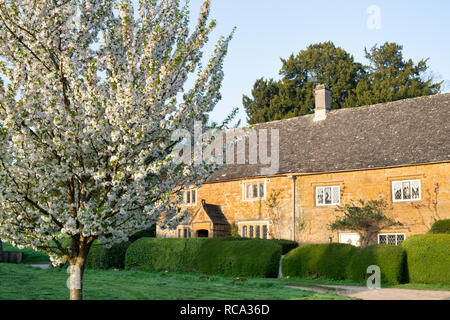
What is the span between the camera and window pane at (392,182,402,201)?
26.4 meters

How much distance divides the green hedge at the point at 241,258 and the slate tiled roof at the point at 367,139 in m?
7.07

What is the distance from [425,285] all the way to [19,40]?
52.3 ft

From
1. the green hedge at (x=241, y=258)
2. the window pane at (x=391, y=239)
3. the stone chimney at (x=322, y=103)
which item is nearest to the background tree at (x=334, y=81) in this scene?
the stone chimney at (x=322, y=103)

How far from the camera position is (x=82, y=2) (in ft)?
34.8

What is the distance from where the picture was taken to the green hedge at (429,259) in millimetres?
18938

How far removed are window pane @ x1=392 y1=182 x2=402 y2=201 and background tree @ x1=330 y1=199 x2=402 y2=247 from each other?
66 centimetres

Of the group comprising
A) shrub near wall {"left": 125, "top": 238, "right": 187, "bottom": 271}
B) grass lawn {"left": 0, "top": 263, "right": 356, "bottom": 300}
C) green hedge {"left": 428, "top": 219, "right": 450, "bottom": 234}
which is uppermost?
green hedge {"left": 428, "top": 219, "right": 450, "bottom": 234}

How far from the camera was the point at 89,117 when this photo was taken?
952 centimetres

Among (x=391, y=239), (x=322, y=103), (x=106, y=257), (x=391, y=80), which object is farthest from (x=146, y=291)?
(x=391, y=80)

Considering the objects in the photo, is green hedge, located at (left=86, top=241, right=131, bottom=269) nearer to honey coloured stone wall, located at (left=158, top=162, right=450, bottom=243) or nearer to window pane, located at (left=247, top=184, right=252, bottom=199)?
honey coloured stone wall, located at (left=158, top=162, right=450, bottom=243)

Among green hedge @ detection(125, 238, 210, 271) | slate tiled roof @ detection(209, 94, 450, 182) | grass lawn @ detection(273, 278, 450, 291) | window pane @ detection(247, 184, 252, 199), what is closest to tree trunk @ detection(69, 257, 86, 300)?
grass lawn @ detection(273, 278, 450, 291)

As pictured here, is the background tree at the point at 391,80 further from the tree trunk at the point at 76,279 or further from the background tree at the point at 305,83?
the tree trunk at the point at 76,279

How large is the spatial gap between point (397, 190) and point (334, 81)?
30909 millimetres
